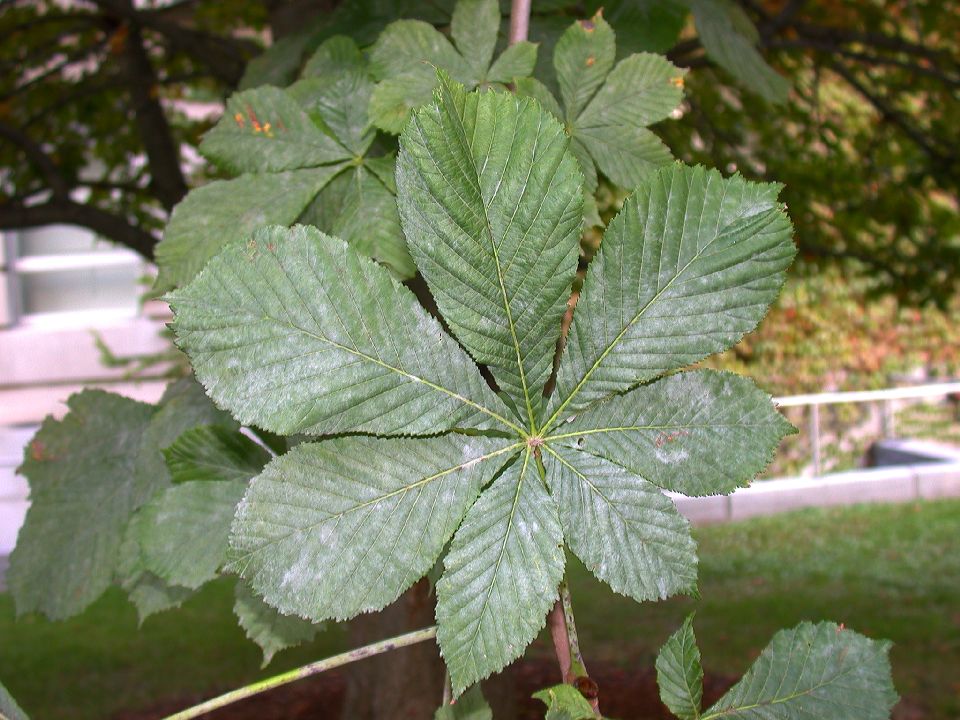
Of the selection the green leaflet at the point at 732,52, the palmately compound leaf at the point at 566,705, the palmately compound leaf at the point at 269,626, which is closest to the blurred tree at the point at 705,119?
the green leaflet at the point at 732,52

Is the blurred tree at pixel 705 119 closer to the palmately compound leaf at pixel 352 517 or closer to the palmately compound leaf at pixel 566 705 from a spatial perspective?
the palmately compound leaf at pixel 352 517

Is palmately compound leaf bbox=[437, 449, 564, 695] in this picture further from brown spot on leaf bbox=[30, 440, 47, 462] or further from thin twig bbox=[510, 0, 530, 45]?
brown spot on leaf bbox=[30, 440, 47, 462]

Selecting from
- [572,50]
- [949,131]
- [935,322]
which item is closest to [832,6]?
[949,131]

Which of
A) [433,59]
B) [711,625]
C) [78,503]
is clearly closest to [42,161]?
[78,503]

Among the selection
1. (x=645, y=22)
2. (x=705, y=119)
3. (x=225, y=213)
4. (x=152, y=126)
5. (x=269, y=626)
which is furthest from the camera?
(x=152, y=126)

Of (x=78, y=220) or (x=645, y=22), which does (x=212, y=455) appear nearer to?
(x=645, y=22)

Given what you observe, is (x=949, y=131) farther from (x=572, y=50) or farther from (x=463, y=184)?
(x=463, y=184)
